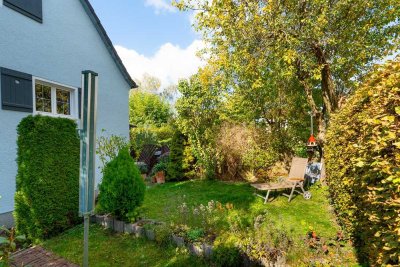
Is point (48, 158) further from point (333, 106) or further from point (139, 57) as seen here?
point (139, 57)

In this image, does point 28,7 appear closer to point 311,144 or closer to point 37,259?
point 37,259

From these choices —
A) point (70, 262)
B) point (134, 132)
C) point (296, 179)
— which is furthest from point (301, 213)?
point (134, 132)

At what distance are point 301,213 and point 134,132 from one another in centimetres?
1472

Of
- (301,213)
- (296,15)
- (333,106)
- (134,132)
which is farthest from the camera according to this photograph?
(134,132)

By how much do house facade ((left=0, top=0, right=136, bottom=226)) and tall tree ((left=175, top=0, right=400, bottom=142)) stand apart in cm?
351

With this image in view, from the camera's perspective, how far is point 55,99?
286 inches

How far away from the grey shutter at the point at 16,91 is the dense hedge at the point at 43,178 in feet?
4.51

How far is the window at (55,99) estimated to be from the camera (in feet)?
22.3

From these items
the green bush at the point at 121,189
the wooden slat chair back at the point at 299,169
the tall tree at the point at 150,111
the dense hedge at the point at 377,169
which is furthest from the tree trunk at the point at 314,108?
the tall tree at the point at 150,111

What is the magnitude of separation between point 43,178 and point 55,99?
326 centimetres

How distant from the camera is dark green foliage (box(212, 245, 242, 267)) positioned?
348 cm

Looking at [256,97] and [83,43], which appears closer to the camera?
[83,43]

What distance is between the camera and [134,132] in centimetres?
1833

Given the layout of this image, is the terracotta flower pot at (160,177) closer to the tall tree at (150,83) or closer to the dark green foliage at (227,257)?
the dark green foliage at (227,257)
